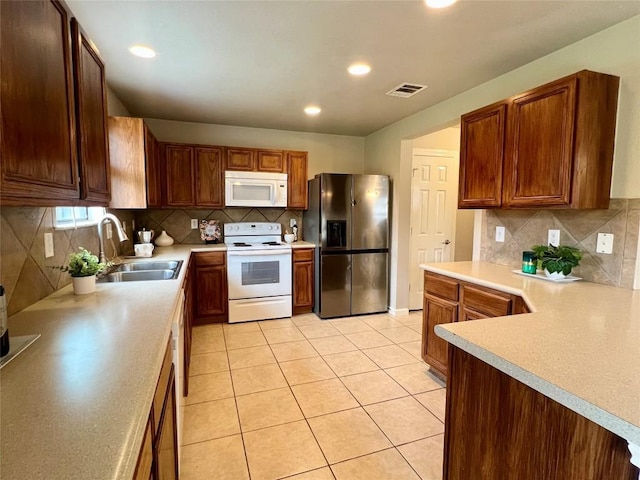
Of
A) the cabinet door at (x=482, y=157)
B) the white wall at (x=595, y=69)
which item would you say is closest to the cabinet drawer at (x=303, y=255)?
the white wall at (x=595, y=69)

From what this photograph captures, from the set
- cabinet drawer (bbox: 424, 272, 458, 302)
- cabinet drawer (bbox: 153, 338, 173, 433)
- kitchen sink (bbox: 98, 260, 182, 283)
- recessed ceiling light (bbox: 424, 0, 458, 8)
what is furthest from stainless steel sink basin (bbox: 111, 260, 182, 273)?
recessed ceiling light (bbox: 424, 0, 458, 8)

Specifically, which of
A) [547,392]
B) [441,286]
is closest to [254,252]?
[441,286]

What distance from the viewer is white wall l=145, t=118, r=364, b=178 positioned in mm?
4004

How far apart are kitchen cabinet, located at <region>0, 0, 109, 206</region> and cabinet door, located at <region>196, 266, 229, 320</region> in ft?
7.49

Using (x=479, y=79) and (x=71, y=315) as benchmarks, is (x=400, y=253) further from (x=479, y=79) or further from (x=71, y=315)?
(x=71, y=315)

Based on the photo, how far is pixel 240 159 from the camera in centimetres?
394

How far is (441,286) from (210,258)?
96.7 inches

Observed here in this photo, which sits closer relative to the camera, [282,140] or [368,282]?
[368,282]

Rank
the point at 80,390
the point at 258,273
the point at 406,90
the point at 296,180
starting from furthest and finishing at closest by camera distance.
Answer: the point at 296,180 → the point at 258,273 → the point at 406,90 → the point at 80,390

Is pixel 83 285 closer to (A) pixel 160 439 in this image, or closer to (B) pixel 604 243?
(A) pixel 160 439

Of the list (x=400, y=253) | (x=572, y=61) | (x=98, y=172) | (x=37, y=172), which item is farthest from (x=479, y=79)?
(x=37, y=172)

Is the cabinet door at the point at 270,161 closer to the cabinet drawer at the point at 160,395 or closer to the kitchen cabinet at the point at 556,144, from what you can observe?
the kitchen cabinet at the point at 556,144

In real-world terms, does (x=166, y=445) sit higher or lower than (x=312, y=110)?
lower

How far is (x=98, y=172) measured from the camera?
150 centimetres
